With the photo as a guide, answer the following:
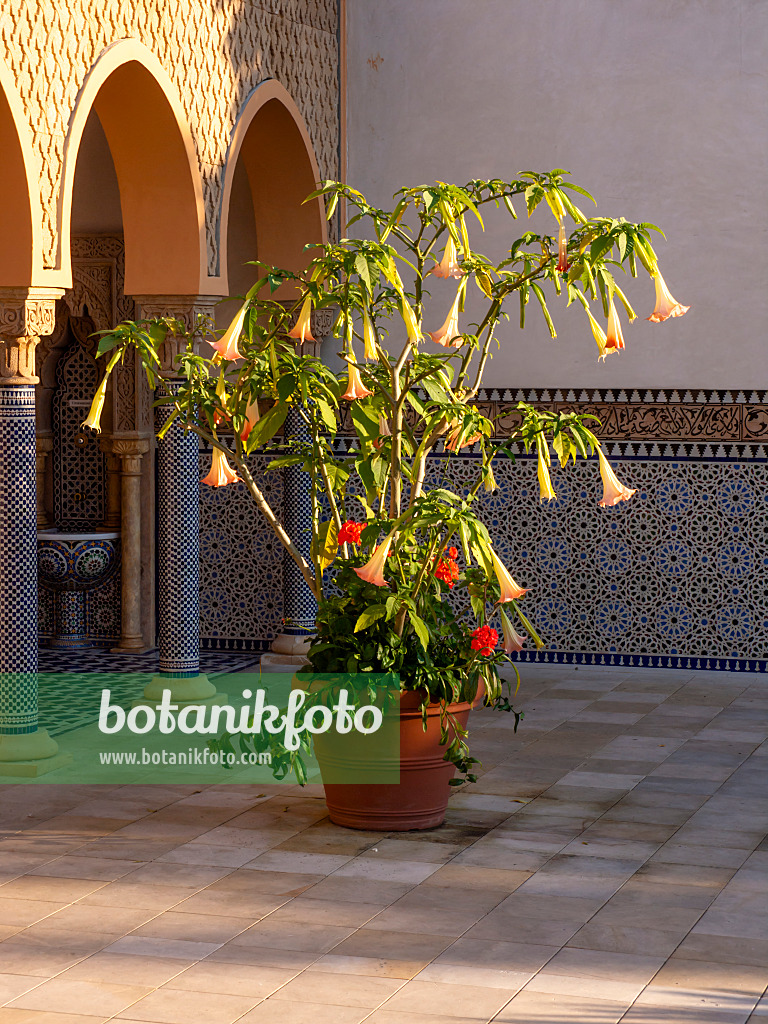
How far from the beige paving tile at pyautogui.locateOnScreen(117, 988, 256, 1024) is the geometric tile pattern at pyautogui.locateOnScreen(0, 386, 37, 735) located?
2.33 metres

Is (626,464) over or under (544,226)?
under

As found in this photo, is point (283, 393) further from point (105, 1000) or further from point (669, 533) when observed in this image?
point (669, 533)

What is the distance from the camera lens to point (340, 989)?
336 cm

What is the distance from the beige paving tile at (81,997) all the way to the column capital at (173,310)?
3.61 m

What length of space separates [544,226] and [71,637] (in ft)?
11.3

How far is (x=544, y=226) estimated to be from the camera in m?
7.80

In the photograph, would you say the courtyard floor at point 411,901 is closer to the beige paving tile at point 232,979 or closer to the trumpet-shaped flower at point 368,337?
the beige paving tile at point 232,979

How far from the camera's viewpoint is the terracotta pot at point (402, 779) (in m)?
4.63

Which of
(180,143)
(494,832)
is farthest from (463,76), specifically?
(494,832)

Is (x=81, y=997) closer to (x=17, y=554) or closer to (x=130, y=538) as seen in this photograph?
(x=17, y=554)

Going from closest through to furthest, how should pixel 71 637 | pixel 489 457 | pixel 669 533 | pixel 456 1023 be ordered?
pixel 456 1023
pixel 489 457
pixel 669 533
pixel 71 637

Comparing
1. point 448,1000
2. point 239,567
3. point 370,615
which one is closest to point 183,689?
point 239,567

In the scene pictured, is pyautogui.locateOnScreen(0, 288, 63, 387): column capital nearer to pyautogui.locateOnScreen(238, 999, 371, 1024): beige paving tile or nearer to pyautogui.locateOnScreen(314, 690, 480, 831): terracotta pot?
pyautogui.locateOnScreen(314, 690, 480, 831): terracotta pot

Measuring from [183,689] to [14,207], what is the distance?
233 centimetres
